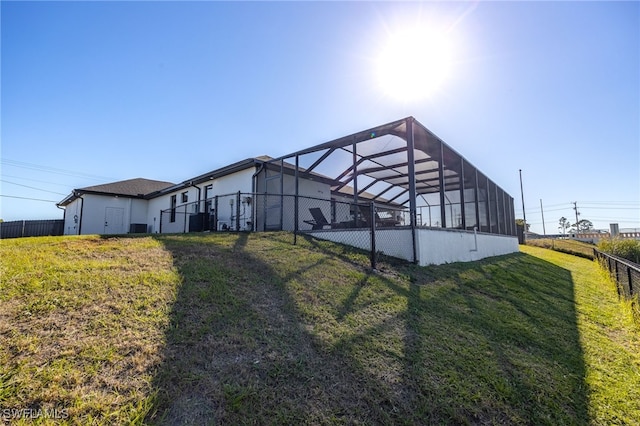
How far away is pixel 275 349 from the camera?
7.84ft

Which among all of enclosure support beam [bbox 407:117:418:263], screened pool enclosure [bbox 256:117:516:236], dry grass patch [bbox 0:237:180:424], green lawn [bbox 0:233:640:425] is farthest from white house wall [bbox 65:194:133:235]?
enclosure support beam [bbox 407:117:418:263]

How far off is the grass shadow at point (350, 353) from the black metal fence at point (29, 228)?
1629cm

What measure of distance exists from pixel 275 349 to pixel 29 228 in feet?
64.7

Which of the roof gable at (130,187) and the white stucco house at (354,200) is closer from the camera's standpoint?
the white stucco house at (354,200)

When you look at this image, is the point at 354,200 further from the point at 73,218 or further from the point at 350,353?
the point at 73,218

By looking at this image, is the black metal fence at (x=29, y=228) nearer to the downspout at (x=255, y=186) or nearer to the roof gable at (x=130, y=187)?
the roof gable at (x=130, y=187)

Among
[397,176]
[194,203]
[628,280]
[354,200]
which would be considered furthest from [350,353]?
[194,203]

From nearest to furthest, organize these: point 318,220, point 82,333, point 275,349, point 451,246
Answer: point 82,333 < point 275,349 < point 451,246 < point 318,220

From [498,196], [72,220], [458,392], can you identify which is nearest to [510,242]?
[498,196]

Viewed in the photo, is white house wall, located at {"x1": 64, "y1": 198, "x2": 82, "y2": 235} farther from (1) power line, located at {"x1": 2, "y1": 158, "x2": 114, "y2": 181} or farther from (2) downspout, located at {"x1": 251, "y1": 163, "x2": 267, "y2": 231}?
(1) power line, located at {"x1": 2, "y1": 158, "x2": 114, "y2": 181}

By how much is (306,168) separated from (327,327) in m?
8.02

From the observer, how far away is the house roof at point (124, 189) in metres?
15.8

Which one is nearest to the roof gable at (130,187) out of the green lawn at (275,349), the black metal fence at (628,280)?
the green lawn at (275,349)

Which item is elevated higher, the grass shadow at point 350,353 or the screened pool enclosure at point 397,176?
the screened pool enclosure at point 397,176
